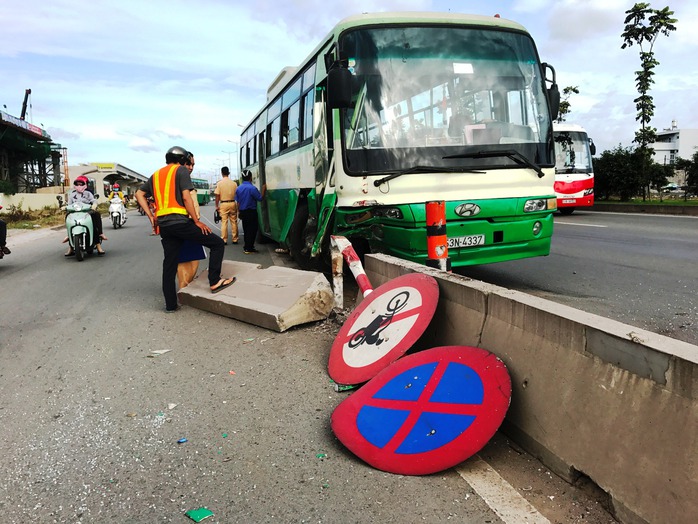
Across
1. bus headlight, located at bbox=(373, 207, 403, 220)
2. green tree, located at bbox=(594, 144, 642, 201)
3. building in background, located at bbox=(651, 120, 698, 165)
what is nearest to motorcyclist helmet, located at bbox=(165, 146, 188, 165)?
bus headlight, located at bbox=(373, 207, 403, 220)

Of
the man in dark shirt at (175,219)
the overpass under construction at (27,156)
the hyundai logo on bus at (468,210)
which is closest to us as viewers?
the hyundai logo on bus at (468,210)

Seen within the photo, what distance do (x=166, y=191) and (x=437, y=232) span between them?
316 centimetres

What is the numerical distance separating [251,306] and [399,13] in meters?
3.84

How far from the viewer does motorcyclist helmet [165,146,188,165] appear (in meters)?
6.55

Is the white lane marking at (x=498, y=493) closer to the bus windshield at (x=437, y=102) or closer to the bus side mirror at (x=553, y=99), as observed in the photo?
the bus windshield at (x=437, y=102)

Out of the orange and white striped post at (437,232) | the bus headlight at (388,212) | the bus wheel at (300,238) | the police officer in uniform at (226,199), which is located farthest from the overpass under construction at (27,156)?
the orange and white striped post at (437,232)

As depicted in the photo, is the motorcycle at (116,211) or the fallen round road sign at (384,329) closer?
the fallen round road sign at (384,329)

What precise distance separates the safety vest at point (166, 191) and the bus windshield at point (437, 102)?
6.51 ft

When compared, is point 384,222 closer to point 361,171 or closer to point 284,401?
point 361,171

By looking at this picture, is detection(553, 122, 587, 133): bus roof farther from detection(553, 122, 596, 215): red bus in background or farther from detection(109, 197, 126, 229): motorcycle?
detection(109, 197, 126, 229): motorcycle

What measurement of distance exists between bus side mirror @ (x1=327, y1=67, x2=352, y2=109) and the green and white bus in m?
0.01

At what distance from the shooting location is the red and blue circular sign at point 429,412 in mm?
2871

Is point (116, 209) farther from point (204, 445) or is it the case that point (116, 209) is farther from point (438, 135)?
point (204, 445)

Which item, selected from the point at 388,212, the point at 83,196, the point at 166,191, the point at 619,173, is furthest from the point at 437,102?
the point at 619,173
